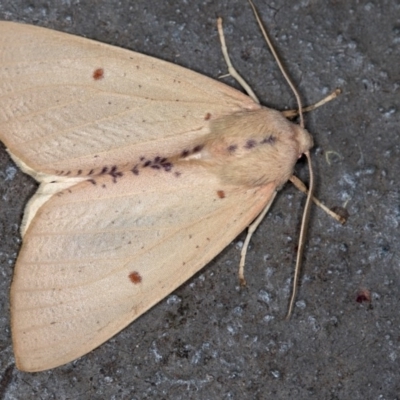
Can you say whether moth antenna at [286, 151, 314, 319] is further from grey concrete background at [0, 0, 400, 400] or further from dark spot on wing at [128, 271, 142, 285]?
dark spot on wing at [128, 271, 142, 285]

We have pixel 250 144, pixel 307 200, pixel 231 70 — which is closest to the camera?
pixel 250 144

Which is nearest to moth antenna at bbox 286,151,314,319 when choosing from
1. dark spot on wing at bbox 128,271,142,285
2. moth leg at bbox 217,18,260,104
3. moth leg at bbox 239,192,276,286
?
moth leg at bbox 239,192,276,286

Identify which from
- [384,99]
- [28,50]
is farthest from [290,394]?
[28,50]

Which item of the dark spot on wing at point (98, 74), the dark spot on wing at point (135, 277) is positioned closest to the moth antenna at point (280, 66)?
the dark spot on wing at point (98, 74)

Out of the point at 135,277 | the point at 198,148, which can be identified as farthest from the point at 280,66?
the point at 135,277

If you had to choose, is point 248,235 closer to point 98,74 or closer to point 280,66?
point 280,66

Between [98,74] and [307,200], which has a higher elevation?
[98,74]

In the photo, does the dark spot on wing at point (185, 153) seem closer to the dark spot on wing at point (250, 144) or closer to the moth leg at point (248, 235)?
the dark spot on wing at point (250, 144)

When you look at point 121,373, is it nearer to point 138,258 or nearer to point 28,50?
point 138,258
